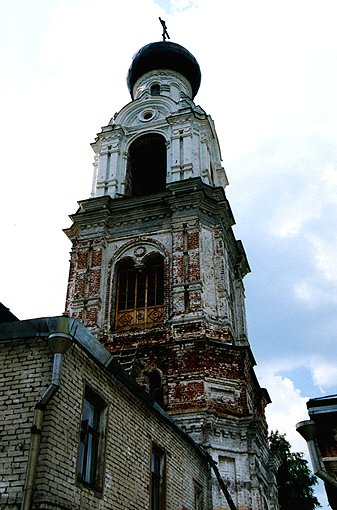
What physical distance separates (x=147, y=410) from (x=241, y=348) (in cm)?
694

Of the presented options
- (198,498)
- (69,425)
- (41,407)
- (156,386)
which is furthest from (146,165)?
(41,407)

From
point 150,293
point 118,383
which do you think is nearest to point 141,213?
point 150,293

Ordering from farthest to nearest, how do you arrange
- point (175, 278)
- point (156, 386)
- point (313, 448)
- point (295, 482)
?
point (295, 482) → point (175, 278) → point (156, 386) → point (313, 448)

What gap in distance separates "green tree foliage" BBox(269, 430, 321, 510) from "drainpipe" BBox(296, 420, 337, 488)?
1699cm

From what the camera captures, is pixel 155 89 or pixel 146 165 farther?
pixel 155 89

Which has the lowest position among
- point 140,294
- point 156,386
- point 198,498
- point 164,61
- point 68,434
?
point 68,434

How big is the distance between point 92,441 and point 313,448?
3.29 meters

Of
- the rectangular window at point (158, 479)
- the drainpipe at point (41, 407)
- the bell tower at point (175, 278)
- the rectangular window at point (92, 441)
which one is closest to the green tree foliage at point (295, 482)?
the bell tower at point (175, 278)

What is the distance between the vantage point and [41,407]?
713 cm

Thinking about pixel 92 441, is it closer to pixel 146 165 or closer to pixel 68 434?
pixel 68 434

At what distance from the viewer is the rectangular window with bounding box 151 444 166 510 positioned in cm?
1022

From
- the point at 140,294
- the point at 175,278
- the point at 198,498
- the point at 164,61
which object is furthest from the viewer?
the point at 164,61

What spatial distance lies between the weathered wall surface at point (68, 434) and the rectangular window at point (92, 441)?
119mm

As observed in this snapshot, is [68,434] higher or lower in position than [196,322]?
lower
